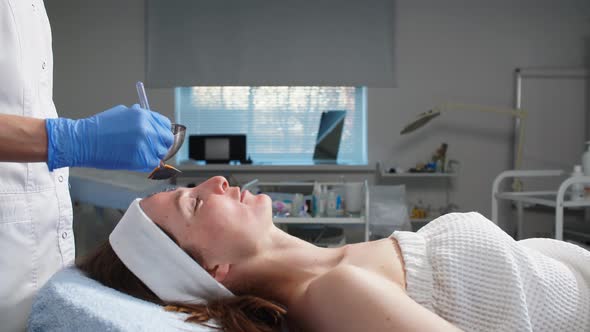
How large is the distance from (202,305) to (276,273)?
0.61ft

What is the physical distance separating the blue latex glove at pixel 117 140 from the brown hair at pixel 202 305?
0.79 feet

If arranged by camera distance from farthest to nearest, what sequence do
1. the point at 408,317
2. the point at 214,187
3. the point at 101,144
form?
1. the point at 214,187
2. the point at 101,144
3. the point at 408,317

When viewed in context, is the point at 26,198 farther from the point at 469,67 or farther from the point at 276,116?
the point at 469,67

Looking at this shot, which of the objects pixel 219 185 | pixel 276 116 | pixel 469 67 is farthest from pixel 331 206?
pixel 469 67

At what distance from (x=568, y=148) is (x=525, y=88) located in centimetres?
69

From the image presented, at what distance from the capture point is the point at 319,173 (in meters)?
4.27

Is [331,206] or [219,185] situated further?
[331,206]

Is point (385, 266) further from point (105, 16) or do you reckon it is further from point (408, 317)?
point (105, 16)

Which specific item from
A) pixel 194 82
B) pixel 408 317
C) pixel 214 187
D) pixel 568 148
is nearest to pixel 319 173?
pixel 194 82

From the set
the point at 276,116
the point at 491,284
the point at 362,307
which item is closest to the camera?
the point at 362,307

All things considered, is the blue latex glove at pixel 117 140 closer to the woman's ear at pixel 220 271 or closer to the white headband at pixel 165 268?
the white headband at pixel 165 268

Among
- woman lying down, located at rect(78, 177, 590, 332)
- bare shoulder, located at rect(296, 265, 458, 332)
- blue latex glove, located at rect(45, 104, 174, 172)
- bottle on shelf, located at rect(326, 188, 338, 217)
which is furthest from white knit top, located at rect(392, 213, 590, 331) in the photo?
Result: bottle on shelf, located at rect(326, 188, 338, 217)

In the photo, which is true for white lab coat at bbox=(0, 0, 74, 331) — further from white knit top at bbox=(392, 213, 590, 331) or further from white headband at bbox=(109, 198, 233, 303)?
white knit top at bbox=(392, 213, 590, 331)

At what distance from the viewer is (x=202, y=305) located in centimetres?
96
